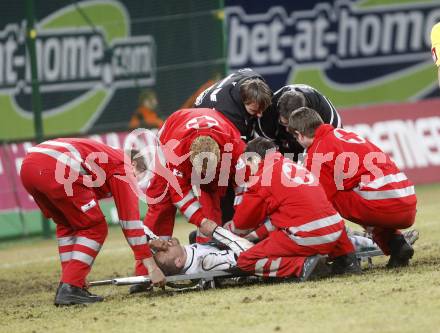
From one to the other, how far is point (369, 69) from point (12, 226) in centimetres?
1061

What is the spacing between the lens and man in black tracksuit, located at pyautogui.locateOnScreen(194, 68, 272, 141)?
9.57m

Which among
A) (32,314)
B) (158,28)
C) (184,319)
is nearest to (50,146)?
(32,314)

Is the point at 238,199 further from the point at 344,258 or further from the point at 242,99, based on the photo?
the point at 344,258

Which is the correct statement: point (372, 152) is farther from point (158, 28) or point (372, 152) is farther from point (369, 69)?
point (369, 69)

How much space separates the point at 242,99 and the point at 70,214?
2188 mm

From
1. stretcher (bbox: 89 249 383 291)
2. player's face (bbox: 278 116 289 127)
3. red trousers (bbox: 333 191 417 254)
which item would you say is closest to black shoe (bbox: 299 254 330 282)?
stretcher (bbox: 89 249 383 291)

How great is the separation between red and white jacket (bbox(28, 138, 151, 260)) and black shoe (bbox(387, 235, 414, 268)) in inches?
87.1

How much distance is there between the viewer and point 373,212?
8.93 metres

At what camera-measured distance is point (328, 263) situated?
8852mm

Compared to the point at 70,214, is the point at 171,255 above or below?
below

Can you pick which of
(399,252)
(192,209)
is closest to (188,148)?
(192,209)

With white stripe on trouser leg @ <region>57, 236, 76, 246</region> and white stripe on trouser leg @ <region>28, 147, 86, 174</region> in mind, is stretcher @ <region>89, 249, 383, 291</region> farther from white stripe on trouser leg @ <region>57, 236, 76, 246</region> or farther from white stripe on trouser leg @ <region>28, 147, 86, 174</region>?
white stripe on trouser leg @ <region>28, 147, 86, 174</region>

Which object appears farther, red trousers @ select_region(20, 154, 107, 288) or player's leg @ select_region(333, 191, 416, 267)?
player's leg @ select_region(333, 191, 416, 267)

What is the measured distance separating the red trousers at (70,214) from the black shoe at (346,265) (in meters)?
1.99
